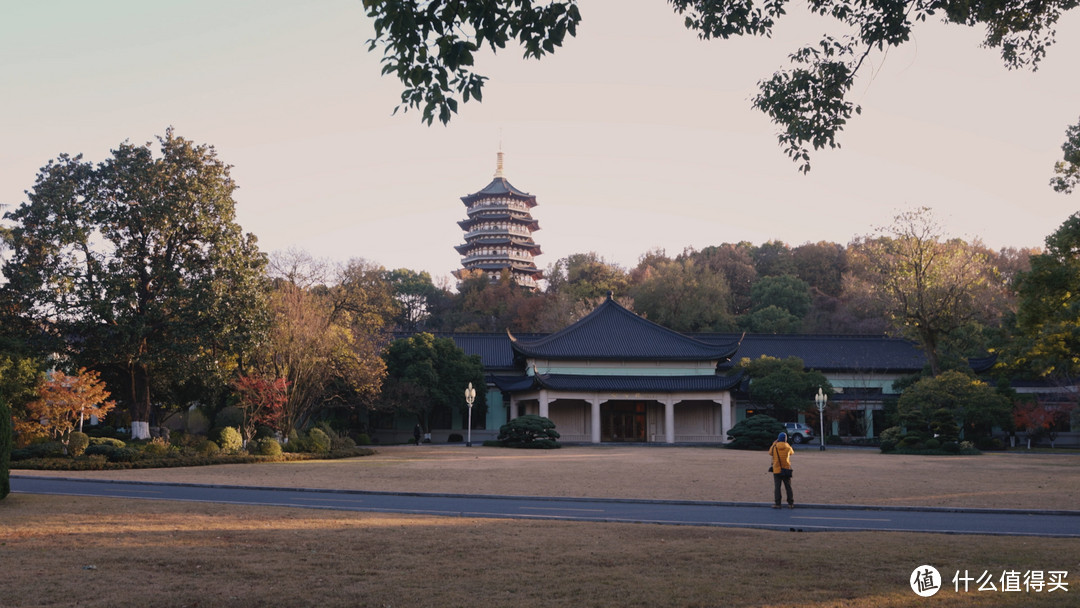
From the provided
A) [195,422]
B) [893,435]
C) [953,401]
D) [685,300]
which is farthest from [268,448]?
[685,300]

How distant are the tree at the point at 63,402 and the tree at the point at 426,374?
1589 cm

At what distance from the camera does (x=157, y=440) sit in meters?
25.8

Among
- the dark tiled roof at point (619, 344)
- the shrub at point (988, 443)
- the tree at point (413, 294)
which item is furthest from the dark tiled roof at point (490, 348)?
the shrub at point (988, 443)

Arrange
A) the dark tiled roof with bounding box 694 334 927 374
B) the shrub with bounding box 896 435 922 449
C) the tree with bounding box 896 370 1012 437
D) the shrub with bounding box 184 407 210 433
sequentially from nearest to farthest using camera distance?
1. the shrub with bounding box 896 435 922 449
2. the tree with bounding box 896 370 1012 437
3. the shrub with bounding box 184 407 210 433
4. the dark tiled roof with bounding box 694 334 927 374

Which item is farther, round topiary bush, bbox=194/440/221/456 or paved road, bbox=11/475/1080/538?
round topiary bush, bbox=194/440/221/456

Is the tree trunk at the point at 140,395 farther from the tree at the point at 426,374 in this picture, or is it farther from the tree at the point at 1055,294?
the tree at the point at 1055,294

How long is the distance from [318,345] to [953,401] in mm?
27245

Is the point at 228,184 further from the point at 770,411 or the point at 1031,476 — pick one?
the point at 770,411

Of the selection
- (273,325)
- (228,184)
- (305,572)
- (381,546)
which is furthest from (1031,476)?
(228,184)

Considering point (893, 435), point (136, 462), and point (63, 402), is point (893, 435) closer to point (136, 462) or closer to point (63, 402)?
point (136, 462)

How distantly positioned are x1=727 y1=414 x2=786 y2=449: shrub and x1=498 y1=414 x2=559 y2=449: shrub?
28.0 ft

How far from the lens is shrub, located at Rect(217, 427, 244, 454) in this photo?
26.9 m

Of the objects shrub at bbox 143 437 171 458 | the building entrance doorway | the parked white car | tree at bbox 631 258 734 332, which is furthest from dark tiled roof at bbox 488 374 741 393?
shrub at bbox 143 437 171 458

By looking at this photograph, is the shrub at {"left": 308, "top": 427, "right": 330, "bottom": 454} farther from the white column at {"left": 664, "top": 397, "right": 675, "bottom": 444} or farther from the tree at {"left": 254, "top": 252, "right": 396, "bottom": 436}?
the white column at {"left": 664, "top": 397, "right": 675, "bottom": 444}
